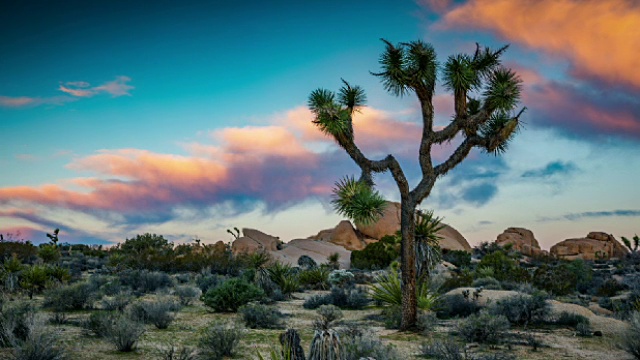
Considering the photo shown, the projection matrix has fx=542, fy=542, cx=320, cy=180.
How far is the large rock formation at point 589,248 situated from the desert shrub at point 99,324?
186ft

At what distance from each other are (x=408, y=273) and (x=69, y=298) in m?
8.82

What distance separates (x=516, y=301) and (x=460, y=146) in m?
4.22

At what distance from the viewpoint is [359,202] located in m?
14.0

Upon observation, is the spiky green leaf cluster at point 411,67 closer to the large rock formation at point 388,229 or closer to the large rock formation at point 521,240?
the large rock formation at point 388,229

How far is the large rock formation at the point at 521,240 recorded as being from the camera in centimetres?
5841

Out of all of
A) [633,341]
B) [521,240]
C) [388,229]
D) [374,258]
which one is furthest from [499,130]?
[521,240]

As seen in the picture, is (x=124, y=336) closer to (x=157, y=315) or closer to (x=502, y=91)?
(x=157, y=315)

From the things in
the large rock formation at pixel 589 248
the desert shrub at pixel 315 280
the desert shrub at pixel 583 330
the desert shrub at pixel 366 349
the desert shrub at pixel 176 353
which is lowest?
the desert shrub at pixel 176 353

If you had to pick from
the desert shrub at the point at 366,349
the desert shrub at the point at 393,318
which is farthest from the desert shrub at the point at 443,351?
the desert shrub at the point at 393,318

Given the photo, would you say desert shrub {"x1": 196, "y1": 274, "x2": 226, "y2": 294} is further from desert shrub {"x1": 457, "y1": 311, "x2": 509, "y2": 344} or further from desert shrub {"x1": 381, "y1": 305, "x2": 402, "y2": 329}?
desert shrub {"x1": 457, "y1": 311, "x2": 509, "y2": 344}

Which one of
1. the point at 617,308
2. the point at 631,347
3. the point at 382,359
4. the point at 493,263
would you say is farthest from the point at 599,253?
the point at 382,359

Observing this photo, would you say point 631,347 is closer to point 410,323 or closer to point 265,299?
point 410,323

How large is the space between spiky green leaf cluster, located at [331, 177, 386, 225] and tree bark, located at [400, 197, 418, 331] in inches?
45.8

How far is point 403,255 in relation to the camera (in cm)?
1295
